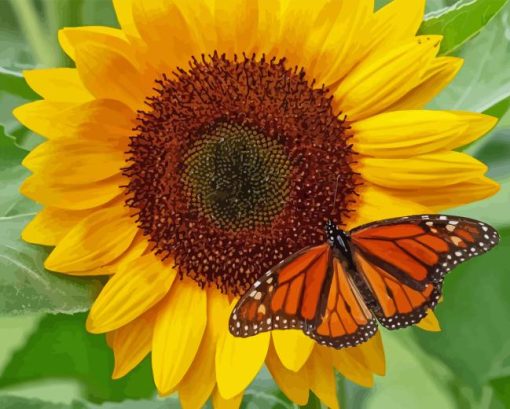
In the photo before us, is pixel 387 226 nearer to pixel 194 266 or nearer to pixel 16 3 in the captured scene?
pixel 194 266

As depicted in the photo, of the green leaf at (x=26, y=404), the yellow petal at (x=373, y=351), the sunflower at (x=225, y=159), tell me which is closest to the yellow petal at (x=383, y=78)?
the sunflower at (x=225, y=159)

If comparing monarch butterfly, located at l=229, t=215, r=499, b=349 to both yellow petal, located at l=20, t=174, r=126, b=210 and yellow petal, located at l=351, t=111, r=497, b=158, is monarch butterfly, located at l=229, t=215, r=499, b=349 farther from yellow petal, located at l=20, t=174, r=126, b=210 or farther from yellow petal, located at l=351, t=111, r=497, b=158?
yellow petal, located at l=20, t=174, r=126, b=210

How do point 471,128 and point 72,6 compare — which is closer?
point 471,128

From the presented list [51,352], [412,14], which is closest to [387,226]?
[412,14]

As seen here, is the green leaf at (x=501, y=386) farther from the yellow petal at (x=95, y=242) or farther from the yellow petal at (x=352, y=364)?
the yellow petal at (x=95, y=242)

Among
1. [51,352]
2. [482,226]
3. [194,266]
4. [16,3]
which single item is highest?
[16,3]

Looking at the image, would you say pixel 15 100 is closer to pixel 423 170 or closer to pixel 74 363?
pixel 74 363

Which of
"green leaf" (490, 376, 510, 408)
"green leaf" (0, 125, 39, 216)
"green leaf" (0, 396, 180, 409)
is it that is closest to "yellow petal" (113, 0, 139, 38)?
"green leaf" (0, 125, 39, 216)
